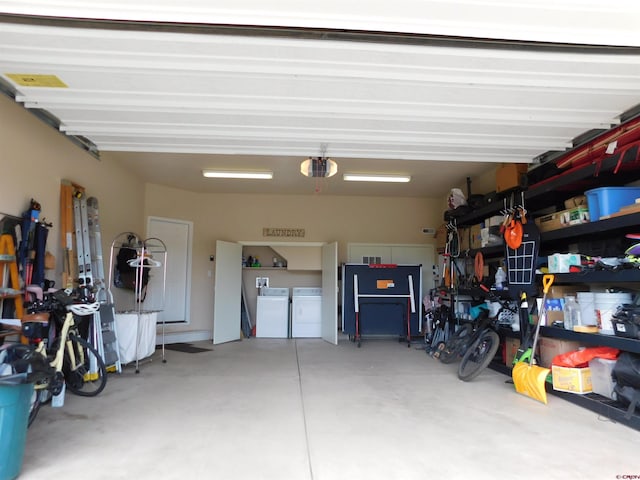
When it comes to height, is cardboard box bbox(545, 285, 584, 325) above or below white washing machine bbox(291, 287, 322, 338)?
above

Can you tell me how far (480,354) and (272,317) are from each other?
4.28 metres

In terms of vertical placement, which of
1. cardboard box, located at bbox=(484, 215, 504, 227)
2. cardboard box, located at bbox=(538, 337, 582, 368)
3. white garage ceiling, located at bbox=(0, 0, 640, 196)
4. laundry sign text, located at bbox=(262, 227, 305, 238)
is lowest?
cardboard box, located at bbox=(538, 337, 582, 368)

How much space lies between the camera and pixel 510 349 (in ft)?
15.5

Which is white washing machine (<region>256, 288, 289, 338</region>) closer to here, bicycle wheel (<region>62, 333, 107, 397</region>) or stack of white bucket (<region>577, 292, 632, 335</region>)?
bicycle wheel (<region>62, 333, 107, 397</region>)

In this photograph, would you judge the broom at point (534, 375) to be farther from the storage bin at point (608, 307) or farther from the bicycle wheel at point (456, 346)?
the bicycle wheel at point (456, 346)

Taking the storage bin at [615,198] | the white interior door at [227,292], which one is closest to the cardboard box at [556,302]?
the storage bin at [615,198]

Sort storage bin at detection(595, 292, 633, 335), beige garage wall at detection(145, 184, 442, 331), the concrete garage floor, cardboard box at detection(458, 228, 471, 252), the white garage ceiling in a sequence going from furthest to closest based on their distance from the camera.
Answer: beige garage wall at detection(145, 184, 442, 331), cardboard box at detection(458, 228, 471, 252), storage bin at detection(595, 292, 633, 335), the concrete garage floor, the white garage ceiling

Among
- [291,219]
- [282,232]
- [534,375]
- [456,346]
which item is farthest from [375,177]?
[534,375]

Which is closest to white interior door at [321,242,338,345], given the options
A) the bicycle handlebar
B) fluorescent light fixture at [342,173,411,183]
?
fluorescent light fixture at [342,173,411,183]

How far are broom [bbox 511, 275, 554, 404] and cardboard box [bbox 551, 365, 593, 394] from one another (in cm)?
14

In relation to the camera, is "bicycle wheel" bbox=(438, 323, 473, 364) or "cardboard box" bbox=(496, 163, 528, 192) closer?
"cardboard box" bbox=(496, 163, 528, 192)

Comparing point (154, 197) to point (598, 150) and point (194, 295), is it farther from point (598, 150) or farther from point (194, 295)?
point (598, 150)

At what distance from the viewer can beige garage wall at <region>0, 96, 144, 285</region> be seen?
339 centimetres

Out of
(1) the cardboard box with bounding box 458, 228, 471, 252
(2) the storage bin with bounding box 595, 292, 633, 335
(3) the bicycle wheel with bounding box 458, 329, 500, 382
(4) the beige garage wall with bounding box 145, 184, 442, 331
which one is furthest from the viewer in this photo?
Answer: (4) the beige garage wall with bounding box 145, 184, 442, 331
